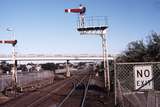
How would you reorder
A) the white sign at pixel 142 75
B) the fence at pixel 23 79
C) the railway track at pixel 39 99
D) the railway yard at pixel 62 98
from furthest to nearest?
the fence at pixel 23 79, the railway track at pixel 39 99, the railway yard at pixel 62 98, the white sign at pixel 142 75

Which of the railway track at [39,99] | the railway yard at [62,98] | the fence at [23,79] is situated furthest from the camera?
the fence at [23,79]

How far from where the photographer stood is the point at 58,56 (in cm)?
7669

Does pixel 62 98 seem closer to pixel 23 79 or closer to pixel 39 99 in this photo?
pixel 39 99

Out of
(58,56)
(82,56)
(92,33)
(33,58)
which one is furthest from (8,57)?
(92,33)

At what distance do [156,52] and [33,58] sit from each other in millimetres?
55911

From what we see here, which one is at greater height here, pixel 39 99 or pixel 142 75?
pixel 142 75

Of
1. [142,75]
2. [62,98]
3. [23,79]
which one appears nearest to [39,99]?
[62,98]

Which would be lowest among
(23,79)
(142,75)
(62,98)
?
(62,98)

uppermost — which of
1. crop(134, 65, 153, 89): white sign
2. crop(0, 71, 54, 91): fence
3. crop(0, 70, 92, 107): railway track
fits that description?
crop(134, 65, 153, 89): white sign

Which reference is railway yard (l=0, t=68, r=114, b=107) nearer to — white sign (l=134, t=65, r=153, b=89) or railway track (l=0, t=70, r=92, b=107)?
railway track (l=0, t=70, r=92, b=107)

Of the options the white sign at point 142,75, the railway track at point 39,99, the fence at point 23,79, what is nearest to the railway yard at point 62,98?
the railway track at point 39,99

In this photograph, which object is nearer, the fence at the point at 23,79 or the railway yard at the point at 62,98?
the railway yard at the point at 62,98

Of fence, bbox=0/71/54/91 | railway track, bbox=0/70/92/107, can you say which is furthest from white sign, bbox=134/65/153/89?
fence, bbox=0/71/54/91

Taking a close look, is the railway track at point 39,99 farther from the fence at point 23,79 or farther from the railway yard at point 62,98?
the fence at point 23,79
